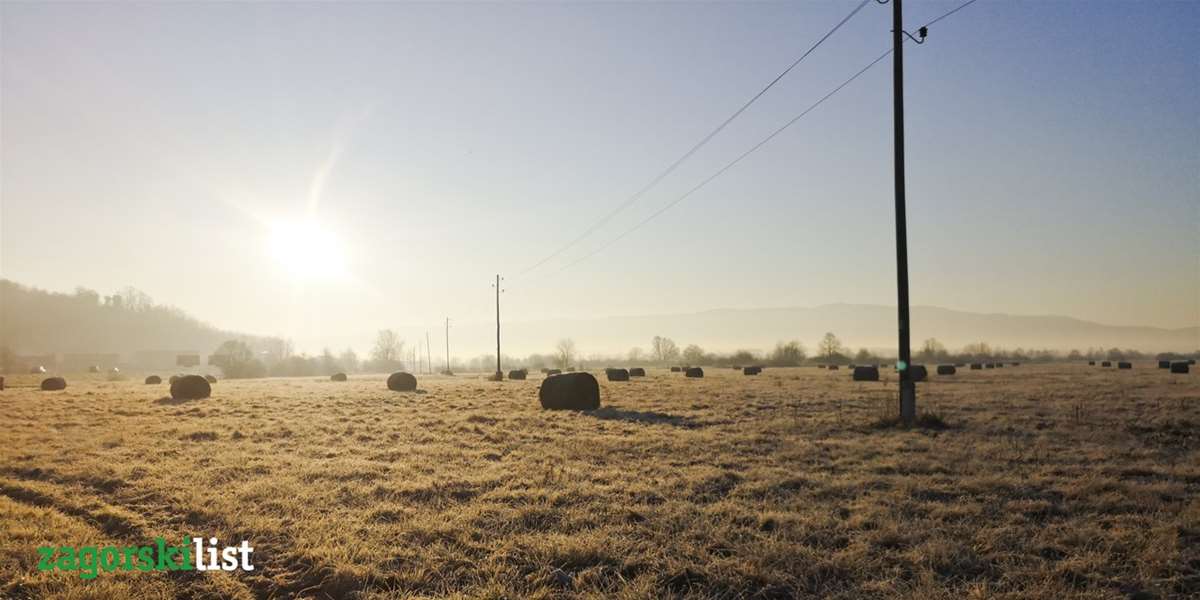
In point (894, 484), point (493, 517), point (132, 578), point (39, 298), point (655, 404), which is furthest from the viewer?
point (39, 298)

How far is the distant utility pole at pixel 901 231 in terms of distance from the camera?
1412 cm

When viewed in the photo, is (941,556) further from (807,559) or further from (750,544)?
(750,544)

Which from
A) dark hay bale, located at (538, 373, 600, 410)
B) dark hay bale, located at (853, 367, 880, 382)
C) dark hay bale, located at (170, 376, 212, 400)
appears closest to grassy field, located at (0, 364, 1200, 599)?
dark hay bale, located at (538, 373, 600, 410)

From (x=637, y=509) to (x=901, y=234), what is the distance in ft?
34.4

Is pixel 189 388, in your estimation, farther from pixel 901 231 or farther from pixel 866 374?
pixel 866 374

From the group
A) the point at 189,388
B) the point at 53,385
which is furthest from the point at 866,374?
the point at 53,385

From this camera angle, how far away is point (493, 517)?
7.02m

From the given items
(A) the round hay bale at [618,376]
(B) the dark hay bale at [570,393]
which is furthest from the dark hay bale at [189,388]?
(A) the round hay bale at [618,376]

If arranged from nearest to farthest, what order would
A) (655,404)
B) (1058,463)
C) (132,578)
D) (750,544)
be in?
(132,578), (750,544), (1058,463), (655,404)

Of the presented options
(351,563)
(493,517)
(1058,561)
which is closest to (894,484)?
(1058,561)

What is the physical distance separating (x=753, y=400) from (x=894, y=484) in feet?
48.5

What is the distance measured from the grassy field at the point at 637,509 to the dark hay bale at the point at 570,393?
6.78 meters

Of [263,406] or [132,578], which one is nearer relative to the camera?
[132,578]

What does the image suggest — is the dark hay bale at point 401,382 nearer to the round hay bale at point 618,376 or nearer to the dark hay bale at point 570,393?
the round hay bale at point 618,376
